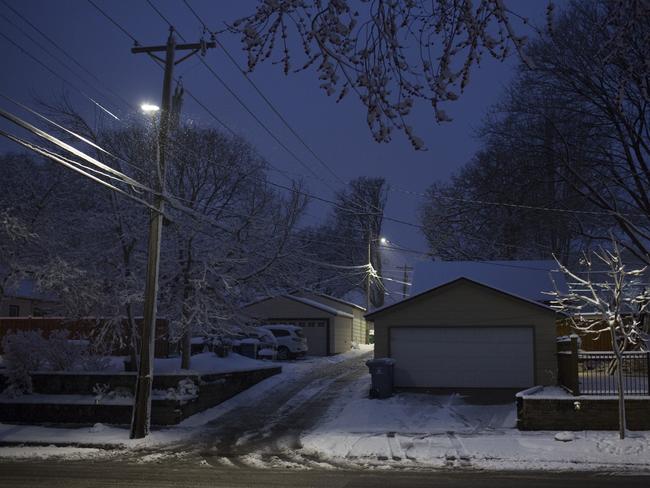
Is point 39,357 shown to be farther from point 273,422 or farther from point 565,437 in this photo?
point 565,437

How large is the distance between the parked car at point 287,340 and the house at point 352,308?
290 inches

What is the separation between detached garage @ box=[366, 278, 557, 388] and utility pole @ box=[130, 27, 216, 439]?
9.29m

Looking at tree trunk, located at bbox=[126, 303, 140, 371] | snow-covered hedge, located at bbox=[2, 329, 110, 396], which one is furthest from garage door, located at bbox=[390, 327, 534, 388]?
snow-covered hedge, located at bbox=[2, 329, 110, 396]

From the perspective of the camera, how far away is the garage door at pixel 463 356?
2348cm

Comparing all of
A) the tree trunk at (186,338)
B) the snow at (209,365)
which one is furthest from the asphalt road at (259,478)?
the tree trunk at (186,338)

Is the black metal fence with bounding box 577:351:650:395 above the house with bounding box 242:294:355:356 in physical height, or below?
below

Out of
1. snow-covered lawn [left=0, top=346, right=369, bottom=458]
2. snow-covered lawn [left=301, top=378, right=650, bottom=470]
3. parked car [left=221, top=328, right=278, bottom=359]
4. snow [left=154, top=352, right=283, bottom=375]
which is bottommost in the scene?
snow-covered lawn [left=0, top=346, right=369, bottom=458]

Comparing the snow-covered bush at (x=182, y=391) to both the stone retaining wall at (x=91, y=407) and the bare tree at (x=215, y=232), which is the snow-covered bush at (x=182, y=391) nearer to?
the stone retaining wall at (x=91, y=407)

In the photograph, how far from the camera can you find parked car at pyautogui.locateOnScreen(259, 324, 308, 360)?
35406mm

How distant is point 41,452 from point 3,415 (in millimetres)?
4910

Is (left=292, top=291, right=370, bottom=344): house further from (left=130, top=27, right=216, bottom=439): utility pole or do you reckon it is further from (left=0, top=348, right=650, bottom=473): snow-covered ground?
(left=130, top=27, right=216, bottom=439): utility pole

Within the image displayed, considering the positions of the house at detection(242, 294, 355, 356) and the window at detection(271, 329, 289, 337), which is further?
the house at detection(242, 294, 355, 356)

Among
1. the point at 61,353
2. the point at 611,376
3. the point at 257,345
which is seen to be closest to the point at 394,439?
the point at 611,376

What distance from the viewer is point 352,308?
48.7 meters
